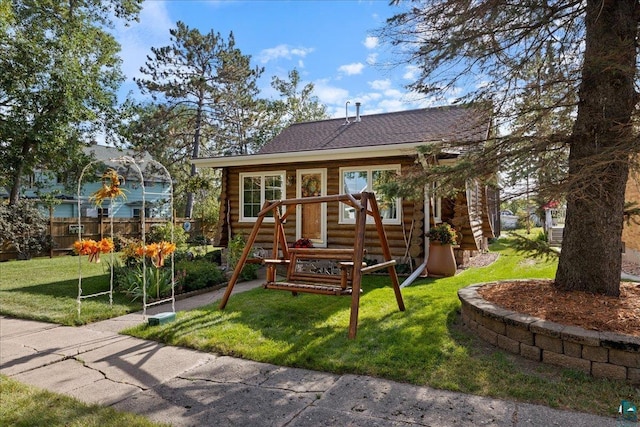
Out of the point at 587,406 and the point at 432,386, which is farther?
the point at 432,386

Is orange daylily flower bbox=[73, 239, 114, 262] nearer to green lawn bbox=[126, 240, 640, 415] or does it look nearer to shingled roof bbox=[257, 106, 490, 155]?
green lawn bbox=[126, 240, 640, 415]

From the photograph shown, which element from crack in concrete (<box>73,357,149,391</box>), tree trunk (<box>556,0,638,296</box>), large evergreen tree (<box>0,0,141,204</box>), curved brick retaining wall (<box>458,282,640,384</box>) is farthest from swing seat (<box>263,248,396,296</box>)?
large evergreen tree (<box>0,0,141,204</box>)

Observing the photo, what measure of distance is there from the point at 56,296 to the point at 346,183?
6.17 meters

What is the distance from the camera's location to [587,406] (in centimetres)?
250

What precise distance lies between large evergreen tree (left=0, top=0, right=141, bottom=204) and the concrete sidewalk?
41.9 ft

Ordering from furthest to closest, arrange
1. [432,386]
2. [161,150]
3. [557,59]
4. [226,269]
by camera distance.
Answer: [161,150]
[226,269]
[557,59]
[432,386]

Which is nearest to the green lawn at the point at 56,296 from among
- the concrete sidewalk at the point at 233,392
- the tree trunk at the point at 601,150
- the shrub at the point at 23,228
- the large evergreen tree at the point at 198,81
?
the concrete sidewalk at the point at 233,392

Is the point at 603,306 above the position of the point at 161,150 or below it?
below

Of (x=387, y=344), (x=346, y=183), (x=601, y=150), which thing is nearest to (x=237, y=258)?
(x=346, y=183)

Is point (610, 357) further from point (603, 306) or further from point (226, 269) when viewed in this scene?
point (226, 269)

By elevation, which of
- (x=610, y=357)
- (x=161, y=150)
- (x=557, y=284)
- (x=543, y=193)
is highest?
(x=161, y=150)

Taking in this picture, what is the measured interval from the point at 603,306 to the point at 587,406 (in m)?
1.50

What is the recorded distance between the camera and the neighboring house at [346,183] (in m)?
8.12

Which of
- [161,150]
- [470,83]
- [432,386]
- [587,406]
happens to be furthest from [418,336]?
[161,150]
